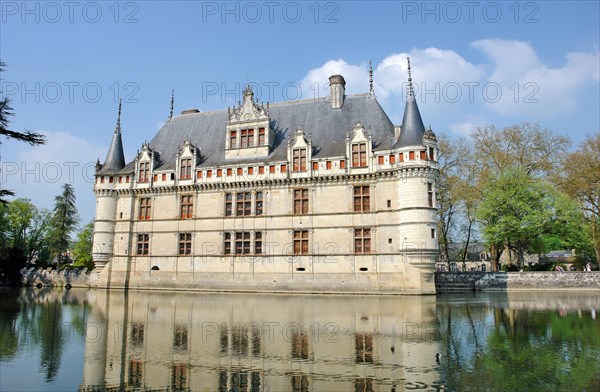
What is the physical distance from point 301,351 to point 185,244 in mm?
23742

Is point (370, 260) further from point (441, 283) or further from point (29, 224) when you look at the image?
point (29, 224)

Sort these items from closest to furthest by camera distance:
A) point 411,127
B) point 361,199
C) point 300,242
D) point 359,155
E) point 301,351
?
point 301,351
point 411,127
point 361,199
point 359,155
point 300,242

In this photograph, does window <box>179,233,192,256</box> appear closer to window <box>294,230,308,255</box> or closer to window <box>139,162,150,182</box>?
window <box>139,162,150,182</box>

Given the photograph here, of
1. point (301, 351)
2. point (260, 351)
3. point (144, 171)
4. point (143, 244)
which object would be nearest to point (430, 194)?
point (301, 351)

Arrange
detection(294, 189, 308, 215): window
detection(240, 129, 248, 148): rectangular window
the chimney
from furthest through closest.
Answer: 1. the chimney
2. detection(240, 129, 248, 148): rectangular window
3. detection(294, 189, 308, 215): window

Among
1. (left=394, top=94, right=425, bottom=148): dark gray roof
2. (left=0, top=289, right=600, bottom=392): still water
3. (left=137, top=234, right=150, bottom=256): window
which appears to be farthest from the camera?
(left=137, top=234, right=150, bottom=256): window

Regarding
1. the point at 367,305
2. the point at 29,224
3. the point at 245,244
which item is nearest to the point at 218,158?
the point at 245,244

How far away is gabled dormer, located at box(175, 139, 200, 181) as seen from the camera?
33031 millimetres

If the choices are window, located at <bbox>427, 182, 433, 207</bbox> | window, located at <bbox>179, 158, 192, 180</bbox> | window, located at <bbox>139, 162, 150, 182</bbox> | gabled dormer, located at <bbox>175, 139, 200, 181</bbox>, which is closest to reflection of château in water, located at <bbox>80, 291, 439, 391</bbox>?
window, located at <bbox>427, 182, 433, 207</bbox>

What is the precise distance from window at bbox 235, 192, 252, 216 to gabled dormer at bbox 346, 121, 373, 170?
764 centimetres

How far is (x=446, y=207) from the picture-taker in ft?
125

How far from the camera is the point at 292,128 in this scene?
1299 inches

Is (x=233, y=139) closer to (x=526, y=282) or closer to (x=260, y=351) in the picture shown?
(x=526, y=282)

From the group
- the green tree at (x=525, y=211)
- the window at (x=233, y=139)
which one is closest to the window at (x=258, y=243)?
the window at (x=233, y=139)
